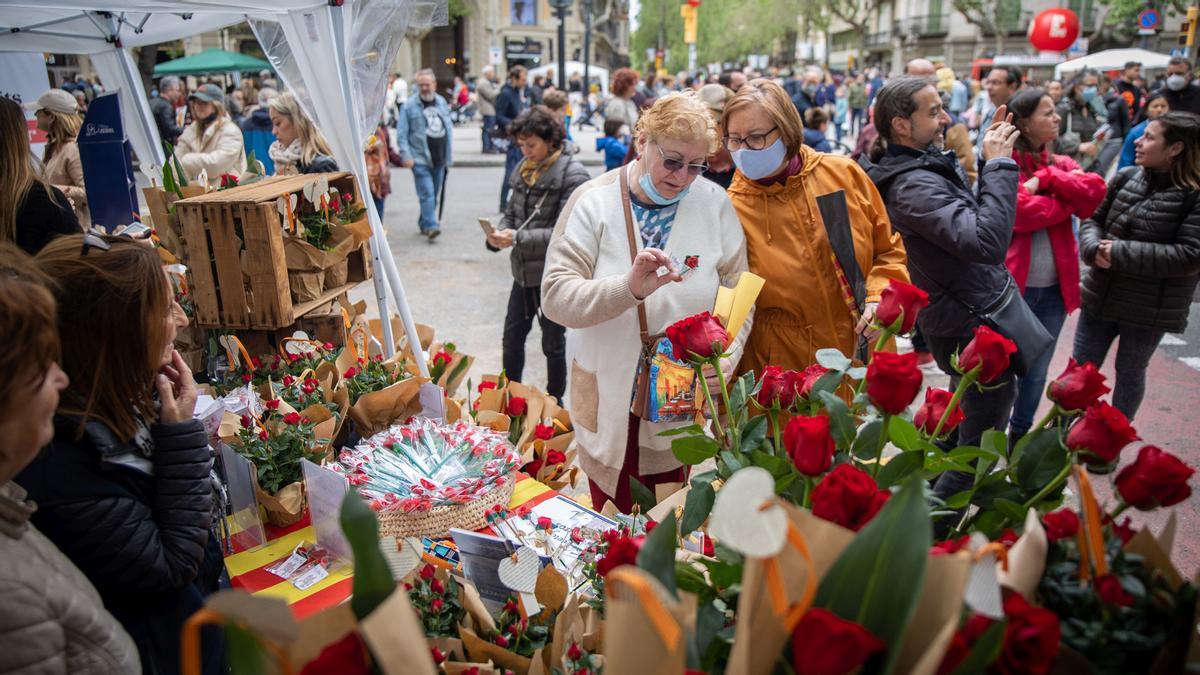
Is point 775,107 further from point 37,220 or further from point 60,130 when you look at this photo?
point 60,130

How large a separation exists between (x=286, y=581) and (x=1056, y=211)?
10.2 ft

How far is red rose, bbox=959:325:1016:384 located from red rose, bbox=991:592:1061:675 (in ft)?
1.56

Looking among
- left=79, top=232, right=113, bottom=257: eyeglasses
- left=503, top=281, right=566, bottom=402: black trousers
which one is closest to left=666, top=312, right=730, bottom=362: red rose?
left=79, top=232, right=113, bottom=257: eyeglasses

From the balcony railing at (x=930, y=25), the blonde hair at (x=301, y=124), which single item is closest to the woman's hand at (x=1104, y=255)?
the blonde hair at (x=301, y=124)

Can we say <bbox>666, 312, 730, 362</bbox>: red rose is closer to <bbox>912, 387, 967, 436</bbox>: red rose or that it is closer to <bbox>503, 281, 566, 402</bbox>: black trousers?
<bbox>912, 387, 967, 436</bbox>: red rose

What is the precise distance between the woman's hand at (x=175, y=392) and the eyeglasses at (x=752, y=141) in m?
1.57

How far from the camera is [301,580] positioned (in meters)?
1.97

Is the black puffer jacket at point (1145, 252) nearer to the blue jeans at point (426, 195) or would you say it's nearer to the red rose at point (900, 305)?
the red rose at point (900, 305)

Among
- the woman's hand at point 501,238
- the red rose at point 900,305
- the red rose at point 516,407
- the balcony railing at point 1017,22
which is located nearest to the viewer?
the red rose at point 900,305

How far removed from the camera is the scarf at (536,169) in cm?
395

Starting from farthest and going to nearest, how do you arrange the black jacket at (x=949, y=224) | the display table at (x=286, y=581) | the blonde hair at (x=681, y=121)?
the black jacket at (x=949, y=224) → the blonde hair at (x=681, y=121) → the display table at (x=286, y=581)

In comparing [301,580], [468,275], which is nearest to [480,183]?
[468,275]

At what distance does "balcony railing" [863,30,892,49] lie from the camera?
51.6 m

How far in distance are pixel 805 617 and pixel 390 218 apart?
997 centimetres
